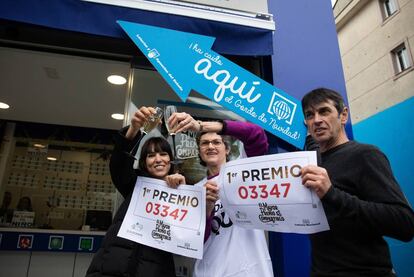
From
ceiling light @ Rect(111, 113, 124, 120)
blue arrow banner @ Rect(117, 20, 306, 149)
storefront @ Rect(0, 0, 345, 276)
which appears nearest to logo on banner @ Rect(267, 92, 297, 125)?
blue arrow banner @ Rect(117, 20, 306, 149)

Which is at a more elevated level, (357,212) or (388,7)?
(388,7)

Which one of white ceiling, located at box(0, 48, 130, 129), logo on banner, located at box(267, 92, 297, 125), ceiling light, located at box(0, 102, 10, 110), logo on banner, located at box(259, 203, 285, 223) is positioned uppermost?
ceiling light, located at box(0, 102, 10, 110)

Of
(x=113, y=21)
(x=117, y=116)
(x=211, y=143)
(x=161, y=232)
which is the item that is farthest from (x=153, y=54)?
(x=117, y=116)

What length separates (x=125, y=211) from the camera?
5.75 feet

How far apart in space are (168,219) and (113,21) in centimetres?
164

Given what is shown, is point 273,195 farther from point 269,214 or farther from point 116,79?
point 116,79

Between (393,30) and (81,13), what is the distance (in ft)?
38.8

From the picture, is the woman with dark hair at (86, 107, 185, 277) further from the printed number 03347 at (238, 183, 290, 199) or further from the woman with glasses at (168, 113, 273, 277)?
the printed number 03347 at (238, 183, 290, 199)

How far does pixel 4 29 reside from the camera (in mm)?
2910

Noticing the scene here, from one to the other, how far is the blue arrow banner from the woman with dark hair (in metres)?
0.56

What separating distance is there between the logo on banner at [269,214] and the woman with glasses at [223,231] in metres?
0.26

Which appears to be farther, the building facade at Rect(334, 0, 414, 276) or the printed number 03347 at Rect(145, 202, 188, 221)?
the building facade at Rect(334, 0, 414, 276)

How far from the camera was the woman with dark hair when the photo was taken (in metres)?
1.55

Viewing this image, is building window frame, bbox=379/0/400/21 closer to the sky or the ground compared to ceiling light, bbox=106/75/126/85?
closer to the sky
